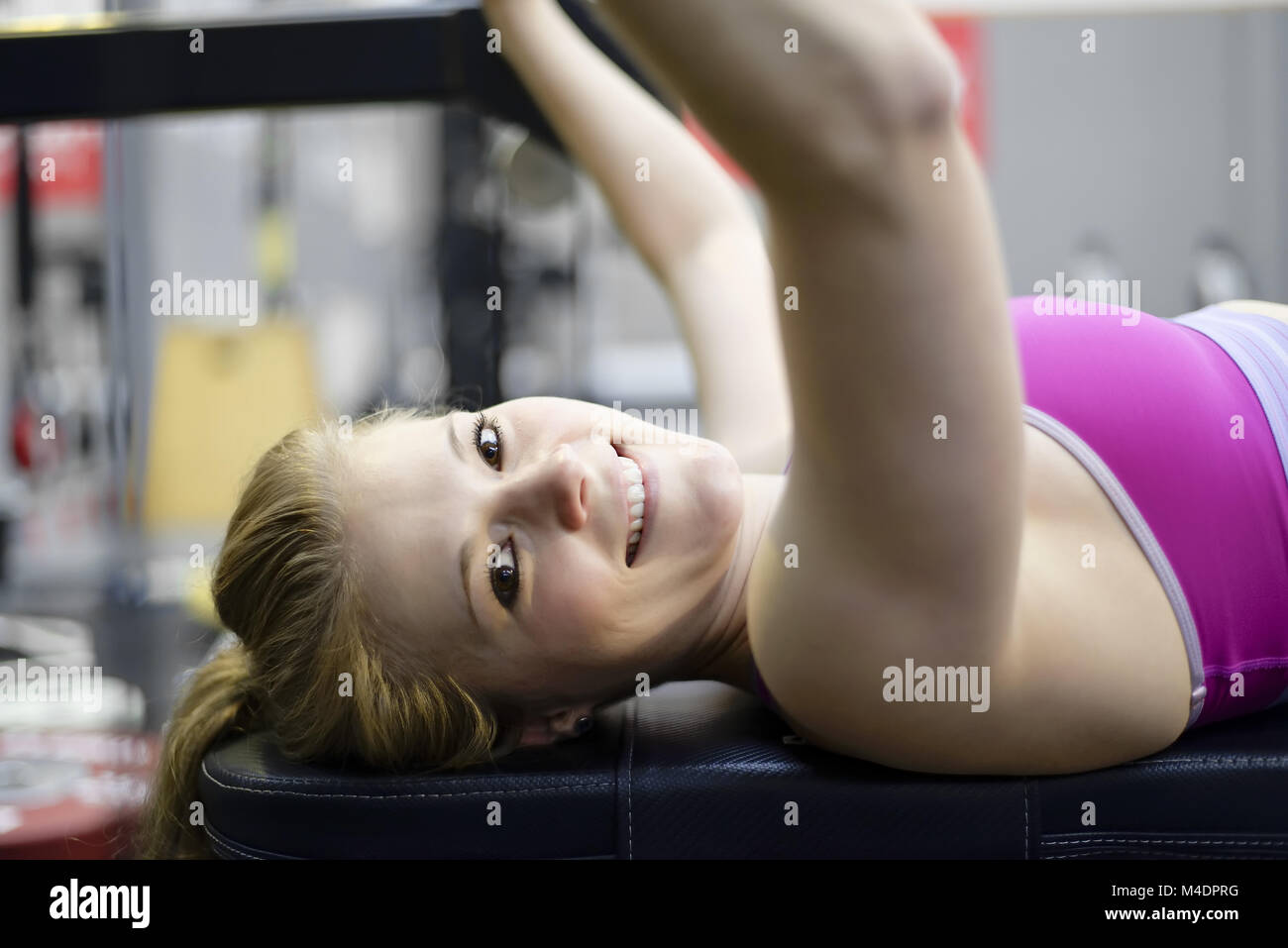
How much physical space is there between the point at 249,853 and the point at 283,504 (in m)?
0.32

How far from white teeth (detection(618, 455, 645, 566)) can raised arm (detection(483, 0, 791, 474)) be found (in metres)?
0.30

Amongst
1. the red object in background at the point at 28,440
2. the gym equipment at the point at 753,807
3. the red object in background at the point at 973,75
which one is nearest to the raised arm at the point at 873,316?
the gym equipment at the point at 753,807

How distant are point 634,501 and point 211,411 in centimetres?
200

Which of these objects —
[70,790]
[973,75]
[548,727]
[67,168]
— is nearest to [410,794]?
[548,727]

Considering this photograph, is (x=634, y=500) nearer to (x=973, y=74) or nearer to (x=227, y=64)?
(x=227, y=64)

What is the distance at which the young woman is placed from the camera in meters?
0.56

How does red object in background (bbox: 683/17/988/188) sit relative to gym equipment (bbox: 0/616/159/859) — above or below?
above

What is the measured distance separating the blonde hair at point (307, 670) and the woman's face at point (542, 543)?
3cm

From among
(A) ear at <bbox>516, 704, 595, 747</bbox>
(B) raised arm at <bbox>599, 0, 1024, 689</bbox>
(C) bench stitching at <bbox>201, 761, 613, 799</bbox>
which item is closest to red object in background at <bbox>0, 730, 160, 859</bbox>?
(C) bench stitching at <bbox>201, 761, 613, 799</bbox>

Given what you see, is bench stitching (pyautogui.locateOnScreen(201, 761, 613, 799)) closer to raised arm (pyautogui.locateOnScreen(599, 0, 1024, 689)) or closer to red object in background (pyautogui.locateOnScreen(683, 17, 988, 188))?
raised arm (pyautogui.locateOnScreen(599, 0, 1024, 689))

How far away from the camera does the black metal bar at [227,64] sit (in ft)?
3.14

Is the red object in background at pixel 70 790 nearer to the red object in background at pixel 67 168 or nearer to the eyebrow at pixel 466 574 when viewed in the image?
the eyebrow at pixel 466 574

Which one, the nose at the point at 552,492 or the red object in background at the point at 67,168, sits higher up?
the red object in background at the point at 67,168
